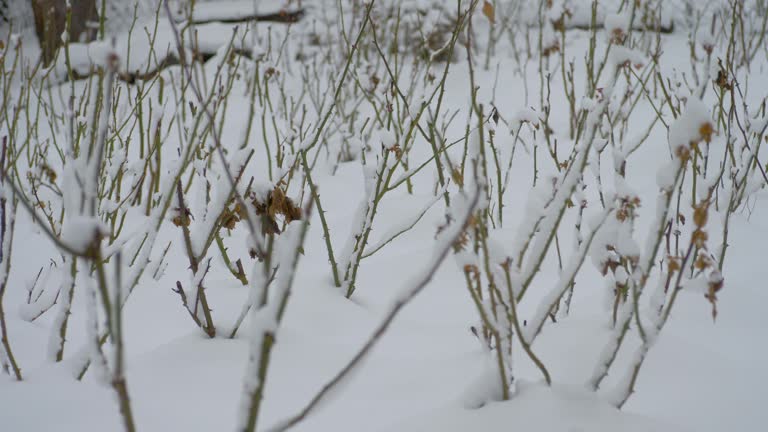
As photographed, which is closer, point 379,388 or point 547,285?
point 379,388

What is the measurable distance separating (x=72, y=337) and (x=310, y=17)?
576 centimetres

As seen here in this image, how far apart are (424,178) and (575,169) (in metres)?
1.77

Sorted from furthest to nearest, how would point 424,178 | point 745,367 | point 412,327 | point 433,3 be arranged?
1. point 433,3
2. point 424,178
3. point 412,327
4. point 745,367

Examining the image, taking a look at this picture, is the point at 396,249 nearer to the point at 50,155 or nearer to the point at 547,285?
the point at 547,285

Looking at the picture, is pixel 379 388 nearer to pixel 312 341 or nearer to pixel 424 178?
pixel 312 341

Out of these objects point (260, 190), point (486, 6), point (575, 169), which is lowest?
point (260, 190)

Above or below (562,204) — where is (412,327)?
below

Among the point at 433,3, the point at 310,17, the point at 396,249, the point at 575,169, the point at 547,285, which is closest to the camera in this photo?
the point at 575,169

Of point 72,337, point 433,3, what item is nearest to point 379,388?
point 72,337

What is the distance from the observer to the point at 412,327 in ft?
4.15

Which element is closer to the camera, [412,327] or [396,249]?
[412,327]

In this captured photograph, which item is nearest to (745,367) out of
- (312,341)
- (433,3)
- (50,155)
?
(312,341)

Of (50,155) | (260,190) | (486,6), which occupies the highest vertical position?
(486,6)

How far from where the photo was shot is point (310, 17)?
252 inches
